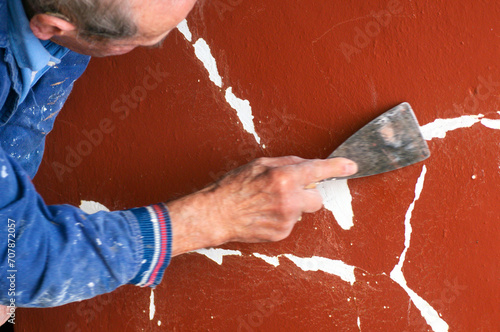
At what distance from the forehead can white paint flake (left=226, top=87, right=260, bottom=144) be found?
41 centimetres

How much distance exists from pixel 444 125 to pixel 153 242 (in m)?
0.84

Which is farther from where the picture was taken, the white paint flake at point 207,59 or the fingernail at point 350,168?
the white paint flake at point 207,59

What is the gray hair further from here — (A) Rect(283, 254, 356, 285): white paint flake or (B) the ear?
(A) Rect(283, 254, 356, 285): white paint flake

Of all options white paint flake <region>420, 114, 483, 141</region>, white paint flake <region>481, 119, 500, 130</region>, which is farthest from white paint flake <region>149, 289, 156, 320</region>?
white paint flake <region>481, 119, 500, 130</region>

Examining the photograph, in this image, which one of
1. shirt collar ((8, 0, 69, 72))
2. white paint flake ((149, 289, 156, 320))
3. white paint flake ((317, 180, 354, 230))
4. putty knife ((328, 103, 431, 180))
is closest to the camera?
shirt collar ((8, 0, 69, 72))

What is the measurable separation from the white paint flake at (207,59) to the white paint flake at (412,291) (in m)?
0.69

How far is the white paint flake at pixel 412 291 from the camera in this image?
1191mm

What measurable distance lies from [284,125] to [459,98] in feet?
1.61

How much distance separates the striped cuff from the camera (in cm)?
106

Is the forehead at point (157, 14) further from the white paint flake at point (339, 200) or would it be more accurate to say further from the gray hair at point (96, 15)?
the white paint flake at point (339, 200)

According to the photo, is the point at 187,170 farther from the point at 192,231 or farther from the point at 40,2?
the point at 40,2

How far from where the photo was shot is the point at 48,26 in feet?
3.20

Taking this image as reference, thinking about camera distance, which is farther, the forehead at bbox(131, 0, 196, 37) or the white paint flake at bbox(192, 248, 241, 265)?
the white paint flake at bbox(192, 248, 241, 265)

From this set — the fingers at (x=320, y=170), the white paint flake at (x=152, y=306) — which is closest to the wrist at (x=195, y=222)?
the fingers at (x=320, y=170)
